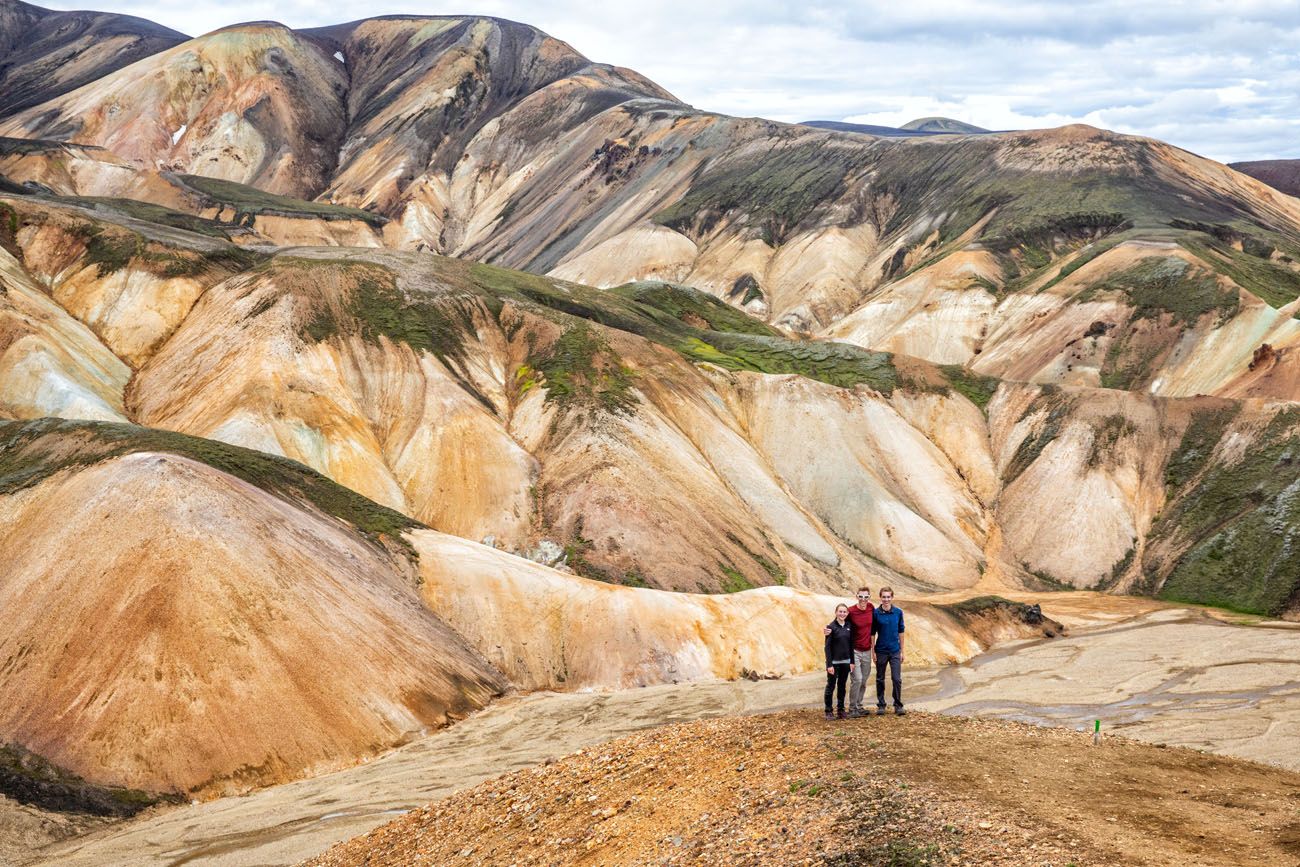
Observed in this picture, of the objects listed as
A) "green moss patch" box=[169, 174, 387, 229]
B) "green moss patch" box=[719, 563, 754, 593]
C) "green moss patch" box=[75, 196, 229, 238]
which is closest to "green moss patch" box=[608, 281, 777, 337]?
"green moss patch" box=[75, 196, 229, 238]

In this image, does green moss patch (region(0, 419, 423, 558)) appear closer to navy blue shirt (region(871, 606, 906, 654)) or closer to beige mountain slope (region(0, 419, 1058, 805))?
beige mountain slope (region(0, 419, 1058, 805))

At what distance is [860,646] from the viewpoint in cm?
2016

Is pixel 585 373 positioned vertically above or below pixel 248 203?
below

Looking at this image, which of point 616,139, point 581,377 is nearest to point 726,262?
point 616,139

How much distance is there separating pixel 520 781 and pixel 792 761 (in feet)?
16.9

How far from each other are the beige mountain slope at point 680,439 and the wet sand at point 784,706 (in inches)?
455

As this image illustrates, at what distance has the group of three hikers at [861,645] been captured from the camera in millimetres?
19953

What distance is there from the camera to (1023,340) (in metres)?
91.2

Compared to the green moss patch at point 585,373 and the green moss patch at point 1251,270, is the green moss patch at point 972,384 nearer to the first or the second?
the green moss patch at point 1251,270

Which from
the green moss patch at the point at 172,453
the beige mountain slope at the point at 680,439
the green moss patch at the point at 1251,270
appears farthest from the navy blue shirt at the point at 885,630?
the green moss patch at the point at 1251,270

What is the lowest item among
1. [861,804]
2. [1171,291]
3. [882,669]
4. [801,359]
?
[861,804]

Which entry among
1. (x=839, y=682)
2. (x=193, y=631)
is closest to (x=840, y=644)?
(x=839, y=682)

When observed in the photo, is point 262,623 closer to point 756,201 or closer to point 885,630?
point 885,630

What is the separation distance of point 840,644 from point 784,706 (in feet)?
52.2
